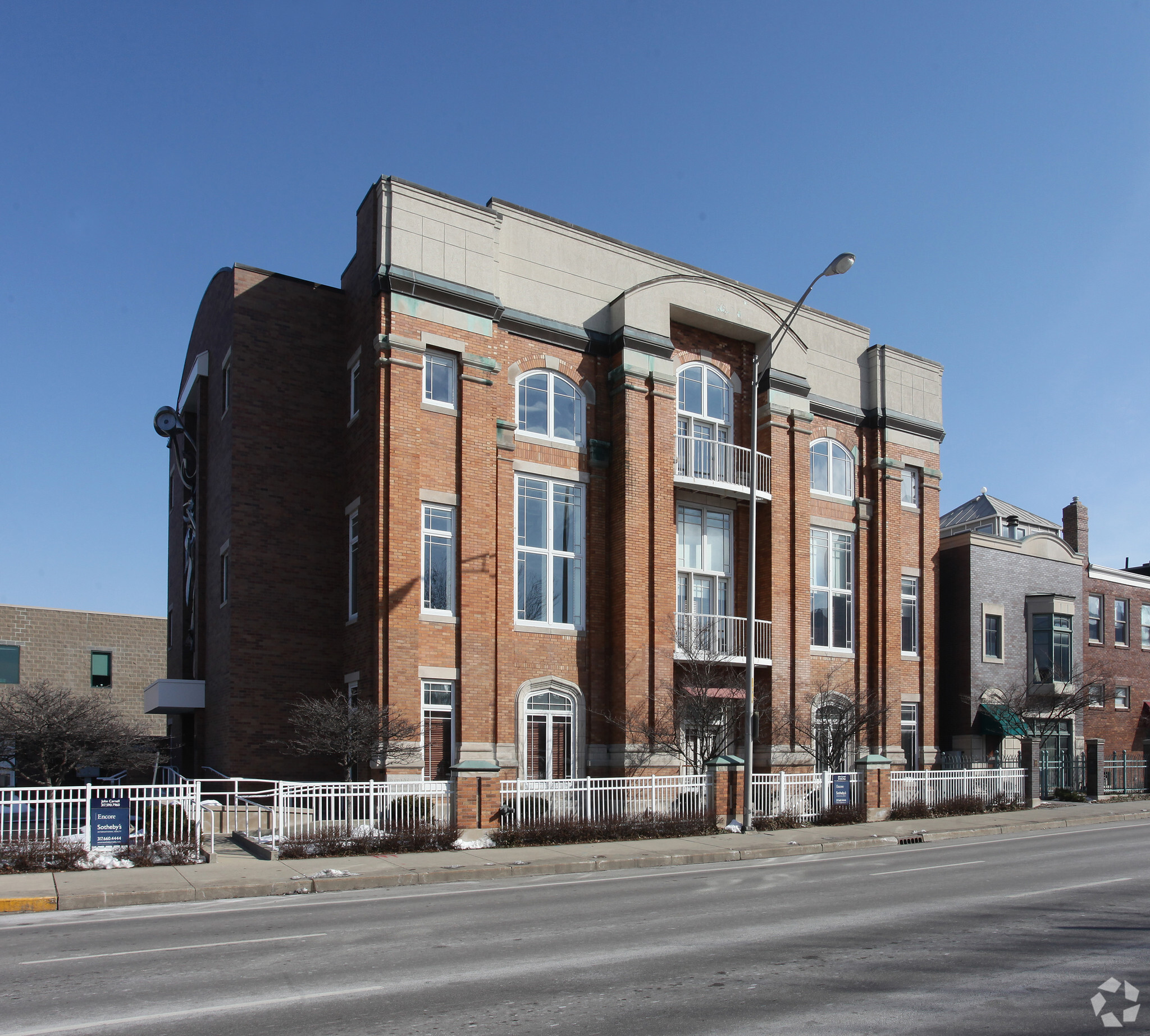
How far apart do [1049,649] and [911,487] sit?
24.3 ft

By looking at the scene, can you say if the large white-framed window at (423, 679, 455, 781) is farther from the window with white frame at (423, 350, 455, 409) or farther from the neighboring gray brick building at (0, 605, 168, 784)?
the neighboring gray brick building at (0, 605, 168, 784)

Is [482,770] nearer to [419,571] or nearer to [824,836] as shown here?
[419,571]

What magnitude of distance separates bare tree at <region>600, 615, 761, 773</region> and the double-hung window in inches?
3.8

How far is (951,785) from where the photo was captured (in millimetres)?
27297

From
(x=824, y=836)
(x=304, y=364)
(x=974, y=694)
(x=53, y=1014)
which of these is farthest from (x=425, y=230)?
(x=974, y=694)

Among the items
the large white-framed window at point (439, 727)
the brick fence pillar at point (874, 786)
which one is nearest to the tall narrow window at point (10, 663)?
the large white-framed window at point (439, 727)

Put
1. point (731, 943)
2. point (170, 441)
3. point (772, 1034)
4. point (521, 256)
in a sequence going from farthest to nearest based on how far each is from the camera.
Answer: point (170, 441) < point (521, 256) < point (731, 943) < point (772, 1034)

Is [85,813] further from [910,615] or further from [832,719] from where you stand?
[910,615]

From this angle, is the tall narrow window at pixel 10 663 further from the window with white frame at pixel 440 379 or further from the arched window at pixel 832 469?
the arched window at pixel 832 469

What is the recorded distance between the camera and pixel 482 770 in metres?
19.3

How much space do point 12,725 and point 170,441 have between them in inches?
417

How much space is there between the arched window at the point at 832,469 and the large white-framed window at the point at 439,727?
505 inches

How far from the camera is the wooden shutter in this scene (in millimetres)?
22172

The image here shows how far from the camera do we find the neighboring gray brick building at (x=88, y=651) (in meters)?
46.3
